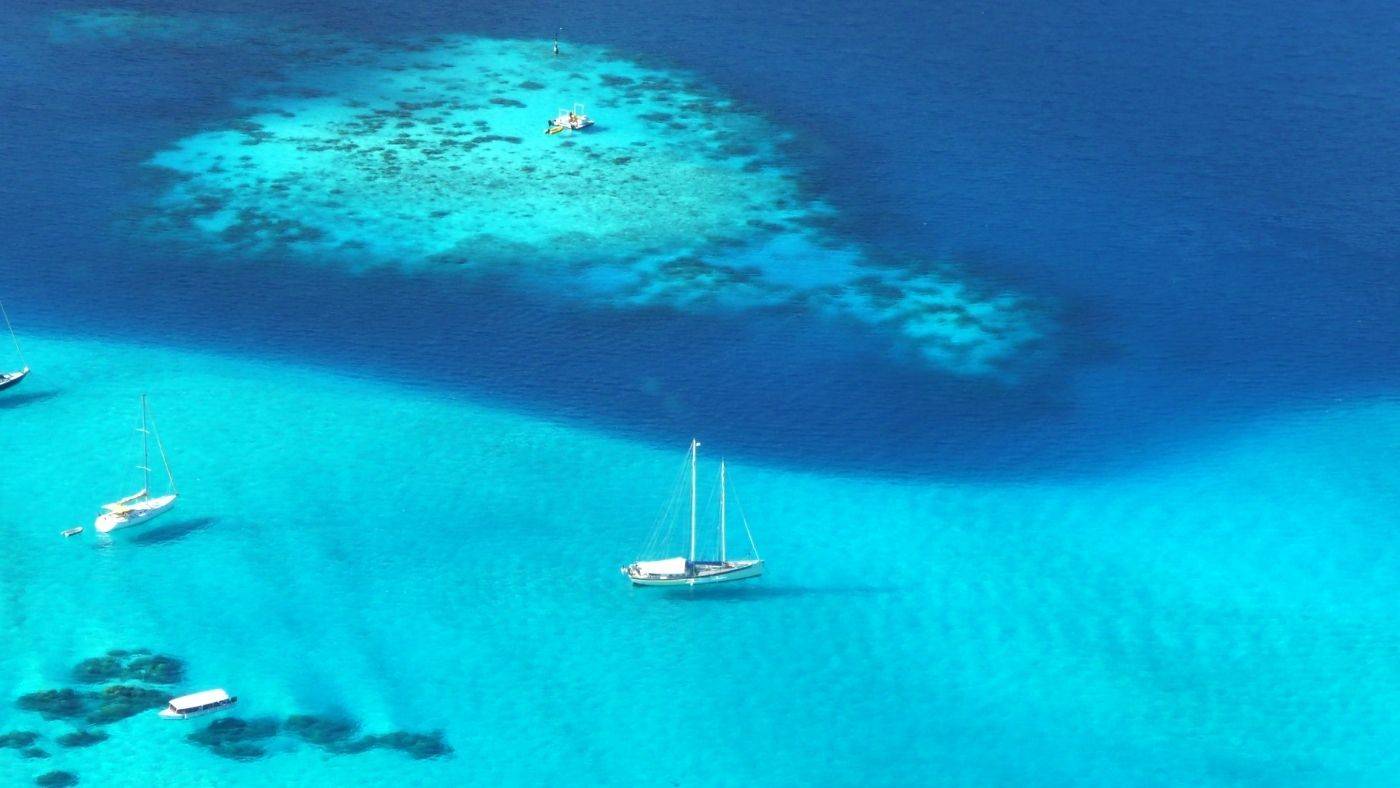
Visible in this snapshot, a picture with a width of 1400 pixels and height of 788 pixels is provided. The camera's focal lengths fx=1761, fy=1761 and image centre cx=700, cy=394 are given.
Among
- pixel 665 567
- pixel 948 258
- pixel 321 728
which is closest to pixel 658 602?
pixel 665 567

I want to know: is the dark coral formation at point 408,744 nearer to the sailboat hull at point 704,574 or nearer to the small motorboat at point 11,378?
the sailboat hull at point 704,574

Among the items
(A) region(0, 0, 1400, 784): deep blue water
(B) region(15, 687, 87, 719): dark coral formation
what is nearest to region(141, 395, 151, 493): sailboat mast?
(A) region(0, 0, 1400, 784): deep blue water

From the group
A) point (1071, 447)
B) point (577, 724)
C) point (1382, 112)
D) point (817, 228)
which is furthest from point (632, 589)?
point (1382, 112)

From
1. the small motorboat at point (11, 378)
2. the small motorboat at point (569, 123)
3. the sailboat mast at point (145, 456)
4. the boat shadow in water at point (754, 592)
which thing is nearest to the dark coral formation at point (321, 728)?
the boat shadow in water at point (754, 592)

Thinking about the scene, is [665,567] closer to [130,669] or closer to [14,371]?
[130,669]

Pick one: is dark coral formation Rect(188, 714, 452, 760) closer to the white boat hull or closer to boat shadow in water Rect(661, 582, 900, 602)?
boat shadow in water Rect(661, 582, 900, 602)

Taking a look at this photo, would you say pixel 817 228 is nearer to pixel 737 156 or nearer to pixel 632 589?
pixel 737 156
